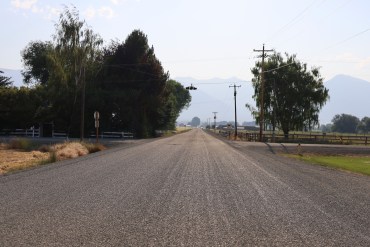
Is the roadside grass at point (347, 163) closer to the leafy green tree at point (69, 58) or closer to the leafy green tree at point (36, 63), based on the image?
the leafy green tree at point (69, 58)

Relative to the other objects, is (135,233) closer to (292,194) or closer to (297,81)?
(292,194)

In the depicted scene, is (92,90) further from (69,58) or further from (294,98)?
(294,98)

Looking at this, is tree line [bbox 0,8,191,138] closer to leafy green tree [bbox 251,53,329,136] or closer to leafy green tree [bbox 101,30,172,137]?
leafy green tree [bbox 101,30,172,137]

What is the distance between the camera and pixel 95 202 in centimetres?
1061

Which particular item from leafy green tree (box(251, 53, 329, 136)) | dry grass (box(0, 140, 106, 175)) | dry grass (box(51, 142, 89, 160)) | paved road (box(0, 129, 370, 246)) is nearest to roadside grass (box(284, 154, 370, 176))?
paved road (box(0, 129, 370, 246))

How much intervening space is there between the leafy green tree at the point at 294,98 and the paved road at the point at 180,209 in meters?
54.4

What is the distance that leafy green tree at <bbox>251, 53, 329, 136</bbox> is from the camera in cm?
6988

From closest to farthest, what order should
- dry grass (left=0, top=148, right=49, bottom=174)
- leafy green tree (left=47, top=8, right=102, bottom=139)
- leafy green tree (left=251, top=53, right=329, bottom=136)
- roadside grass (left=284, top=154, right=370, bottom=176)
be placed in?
1. dry grass (left=0, top=148, right=49, bottom=174)
2. roadside grass (left=284, top=154, right=370, bottom=176)
3. leafy green tree (left=47, top=8, right=102, bottom=139)
4. leafy green tree (left=251, top=53, right=329, bottom=136)

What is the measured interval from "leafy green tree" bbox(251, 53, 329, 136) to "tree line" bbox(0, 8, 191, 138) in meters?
17.2

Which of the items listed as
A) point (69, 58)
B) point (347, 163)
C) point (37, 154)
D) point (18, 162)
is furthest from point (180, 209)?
point (69, 58)

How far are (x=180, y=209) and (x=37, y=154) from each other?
20.6 metres

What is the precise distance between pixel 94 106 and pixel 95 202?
46846 millimetres

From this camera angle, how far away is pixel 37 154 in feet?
92.5

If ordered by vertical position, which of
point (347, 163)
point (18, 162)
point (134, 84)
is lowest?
point (347, 163)
